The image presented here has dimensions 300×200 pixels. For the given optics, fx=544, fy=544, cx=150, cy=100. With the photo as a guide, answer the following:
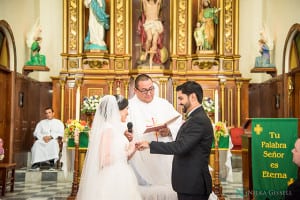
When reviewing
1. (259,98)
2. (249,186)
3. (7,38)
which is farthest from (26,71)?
(249,186)

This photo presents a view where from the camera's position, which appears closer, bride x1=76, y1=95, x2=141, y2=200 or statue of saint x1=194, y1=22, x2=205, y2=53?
bride x1=76, y1=95, x2=141, y2=200

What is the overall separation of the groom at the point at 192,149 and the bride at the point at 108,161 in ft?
2.27

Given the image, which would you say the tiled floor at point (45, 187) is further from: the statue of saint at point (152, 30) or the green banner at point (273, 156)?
the statue of saint at point (152, 30)

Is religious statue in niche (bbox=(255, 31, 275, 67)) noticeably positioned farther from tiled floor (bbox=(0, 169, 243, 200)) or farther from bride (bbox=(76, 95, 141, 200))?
bride (bbox=(76, 95, 141, 200))

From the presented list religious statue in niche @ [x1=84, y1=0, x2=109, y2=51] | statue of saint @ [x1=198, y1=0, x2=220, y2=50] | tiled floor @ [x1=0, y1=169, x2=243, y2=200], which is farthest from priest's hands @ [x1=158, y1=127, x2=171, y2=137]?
statue of saint @ [x1=198, y1=0, x2=220, y2=50]

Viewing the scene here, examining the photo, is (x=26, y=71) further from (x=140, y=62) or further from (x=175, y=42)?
(x=175, y=42)

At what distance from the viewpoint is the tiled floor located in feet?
28.7

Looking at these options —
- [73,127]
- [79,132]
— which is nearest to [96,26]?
[73,127]

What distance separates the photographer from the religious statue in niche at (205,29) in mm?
13211

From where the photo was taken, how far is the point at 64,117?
42.7 feet

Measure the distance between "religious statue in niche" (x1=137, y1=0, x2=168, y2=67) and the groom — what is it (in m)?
8.65

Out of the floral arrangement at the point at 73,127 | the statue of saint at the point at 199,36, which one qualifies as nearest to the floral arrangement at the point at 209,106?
the statue of saint at the point at 199,36

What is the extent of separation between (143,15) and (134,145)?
28.1 ft

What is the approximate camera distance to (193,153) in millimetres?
4500
